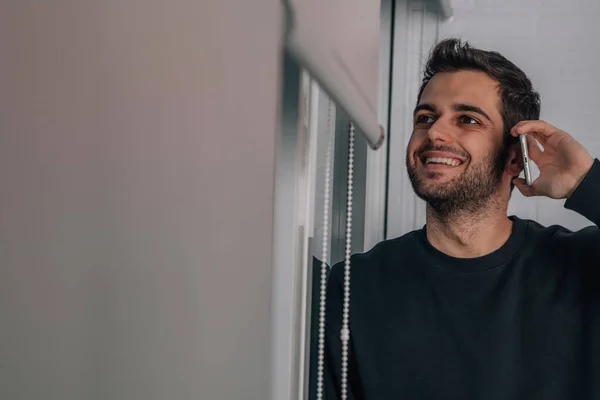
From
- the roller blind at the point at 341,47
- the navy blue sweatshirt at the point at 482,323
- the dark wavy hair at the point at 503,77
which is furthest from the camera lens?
the dark wavy hair at the point at 503,77

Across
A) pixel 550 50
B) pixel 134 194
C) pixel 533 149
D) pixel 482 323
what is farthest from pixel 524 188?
pixel 134 194

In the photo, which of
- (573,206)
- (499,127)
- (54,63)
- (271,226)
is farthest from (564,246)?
(54,63)

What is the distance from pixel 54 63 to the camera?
5.9 inches

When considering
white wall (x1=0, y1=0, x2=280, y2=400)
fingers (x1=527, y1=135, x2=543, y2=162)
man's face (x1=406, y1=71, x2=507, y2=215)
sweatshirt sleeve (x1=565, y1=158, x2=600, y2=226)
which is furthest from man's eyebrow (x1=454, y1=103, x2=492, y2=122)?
white wall (x1=0, y1=0, x2=280, y2=400)

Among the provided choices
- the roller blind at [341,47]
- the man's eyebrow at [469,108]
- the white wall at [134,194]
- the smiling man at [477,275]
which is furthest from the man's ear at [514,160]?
the white wall at [134,194]

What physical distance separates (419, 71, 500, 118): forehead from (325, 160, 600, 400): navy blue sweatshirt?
260 millimetres

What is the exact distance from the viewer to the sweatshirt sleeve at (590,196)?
3.89 feet

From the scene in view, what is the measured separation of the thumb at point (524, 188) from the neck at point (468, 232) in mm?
70

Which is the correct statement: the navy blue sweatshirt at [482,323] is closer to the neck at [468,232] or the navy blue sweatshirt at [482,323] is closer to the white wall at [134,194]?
the neck at [468,232]

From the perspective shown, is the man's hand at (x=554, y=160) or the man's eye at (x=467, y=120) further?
the man's eye at (x=467, y=120)

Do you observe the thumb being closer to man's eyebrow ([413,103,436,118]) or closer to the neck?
the neck

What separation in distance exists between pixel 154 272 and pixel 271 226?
0.22 feet

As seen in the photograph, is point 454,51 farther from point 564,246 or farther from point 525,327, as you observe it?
point 525,327

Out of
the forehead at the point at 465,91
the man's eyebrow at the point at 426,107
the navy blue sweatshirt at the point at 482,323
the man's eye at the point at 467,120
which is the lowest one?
the navy blue sweatshirt at the point at 482,323
